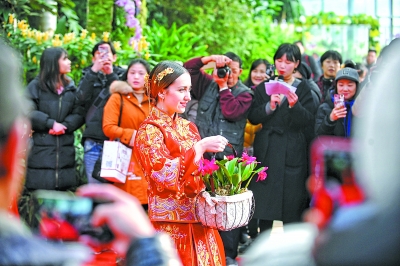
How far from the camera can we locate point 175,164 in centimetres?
400

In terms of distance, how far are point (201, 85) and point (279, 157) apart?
99 cm

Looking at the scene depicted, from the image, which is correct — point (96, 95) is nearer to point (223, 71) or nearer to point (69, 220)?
point (223, 71)

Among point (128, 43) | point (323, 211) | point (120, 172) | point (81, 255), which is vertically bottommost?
point (120, 172)

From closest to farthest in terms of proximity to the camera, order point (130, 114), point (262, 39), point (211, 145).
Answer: point (211, 145) < point (130, 114) < point (262, 39)

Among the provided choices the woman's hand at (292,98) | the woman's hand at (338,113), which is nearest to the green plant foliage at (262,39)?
the woman's hand at (292,98)

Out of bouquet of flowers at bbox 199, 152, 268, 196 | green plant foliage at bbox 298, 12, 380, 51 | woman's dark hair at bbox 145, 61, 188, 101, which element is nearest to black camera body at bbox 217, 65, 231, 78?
woman's dark hair at bbox 145, 61, 188, 101

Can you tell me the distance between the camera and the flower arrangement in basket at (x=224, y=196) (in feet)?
13.3

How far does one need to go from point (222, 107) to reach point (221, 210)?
7.47 ft

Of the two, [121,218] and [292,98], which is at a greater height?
[292,98]

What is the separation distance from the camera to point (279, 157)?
6.21 m

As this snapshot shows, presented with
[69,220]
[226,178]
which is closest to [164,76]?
[226,178]

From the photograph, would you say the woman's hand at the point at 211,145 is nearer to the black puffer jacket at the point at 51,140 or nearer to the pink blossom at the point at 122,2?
the black puffer jacket at the point at 51,140

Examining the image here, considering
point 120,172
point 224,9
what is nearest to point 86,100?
point 120,172

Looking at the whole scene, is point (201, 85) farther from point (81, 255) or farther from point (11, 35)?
point (81, 255)
